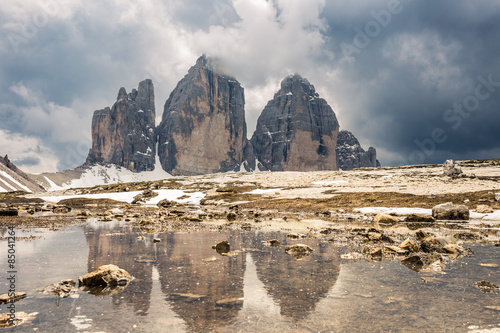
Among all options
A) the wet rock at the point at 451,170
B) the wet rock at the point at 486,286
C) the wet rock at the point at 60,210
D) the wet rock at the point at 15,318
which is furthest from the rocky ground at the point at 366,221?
the wet rock at the point at 15,318

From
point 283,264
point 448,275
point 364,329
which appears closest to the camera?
point 364,329

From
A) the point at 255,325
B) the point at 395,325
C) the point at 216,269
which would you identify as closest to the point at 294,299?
the point at 255,325

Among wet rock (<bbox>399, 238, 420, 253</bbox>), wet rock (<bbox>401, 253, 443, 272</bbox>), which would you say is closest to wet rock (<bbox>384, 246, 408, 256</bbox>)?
wet rock (<bbox>399, 238, 420, 253</bbox>)

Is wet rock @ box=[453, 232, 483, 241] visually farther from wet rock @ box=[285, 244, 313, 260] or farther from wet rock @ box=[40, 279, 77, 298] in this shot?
wet rock @ box=[40, 279, 77, 298]

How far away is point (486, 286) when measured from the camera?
24.4ft

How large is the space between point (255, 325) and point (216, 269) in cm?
411

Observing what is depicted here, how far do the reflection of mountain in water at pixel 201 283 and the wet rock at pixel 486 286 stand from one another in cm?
631

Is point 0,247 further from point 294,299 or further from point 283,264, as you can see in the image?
point 294,299

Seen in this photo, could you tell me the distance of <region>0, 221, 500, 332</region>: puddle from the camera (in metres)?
5.36

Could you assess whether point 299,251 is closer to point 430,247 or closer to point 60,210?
point 430,247

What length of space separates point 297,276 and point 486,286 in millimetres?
4983

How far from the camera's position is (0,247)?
1265cm

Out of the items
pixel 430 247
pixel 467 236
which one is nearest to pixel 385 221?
pixel 467 236

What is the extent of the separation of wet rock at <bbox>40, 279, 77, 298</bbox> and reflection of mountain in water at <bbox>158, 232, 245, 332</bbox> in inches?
88.4
